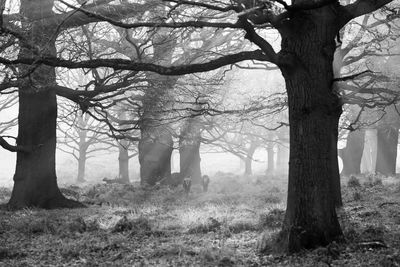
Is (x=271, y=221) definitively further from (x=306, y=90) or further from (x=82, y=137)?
(x=82, y=137)

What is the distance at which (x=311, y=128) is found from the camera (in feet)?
22.6

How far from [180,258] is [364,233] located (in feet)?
10.1

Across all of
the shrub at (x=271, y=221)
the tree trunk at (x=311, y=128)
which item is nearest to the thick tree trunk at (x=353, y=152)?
the shrub at (x=271, y=221)

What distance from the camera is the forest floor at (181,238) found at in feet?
21.4

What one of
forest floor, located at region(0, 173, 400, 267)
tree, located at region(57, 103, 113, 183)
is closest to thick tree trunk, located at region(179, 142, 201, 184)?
tree, located at region(57, 103, 113, 183)

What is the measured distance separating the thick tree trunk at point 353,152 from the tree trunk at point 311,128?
59.1ft

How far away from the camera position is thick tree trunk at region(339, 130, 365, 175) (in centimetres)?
2406

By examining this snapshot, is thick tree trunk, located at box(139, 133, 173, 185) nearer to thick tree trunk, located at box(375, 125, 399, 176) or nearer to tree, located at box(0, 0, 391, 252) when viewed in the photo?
thick tree trunk, located at box(375, 125, 399, 176)

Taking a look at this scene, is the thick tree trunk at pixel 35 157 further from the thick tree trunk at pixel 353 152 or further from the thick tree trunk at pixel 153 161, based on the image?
the thick tree trunk at pixel 353 152

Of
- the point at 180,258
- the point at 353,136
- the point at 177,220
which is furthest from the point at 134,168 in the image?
the point at 180,258

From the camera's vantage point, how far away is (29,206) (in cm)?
1322

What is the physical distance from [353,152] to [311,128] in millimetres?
18740

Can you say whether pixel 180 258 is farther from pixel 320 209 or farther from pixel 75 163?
pixel 75 163

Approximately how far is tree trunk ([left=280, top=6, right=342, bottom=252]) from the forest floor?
15.8 inches
